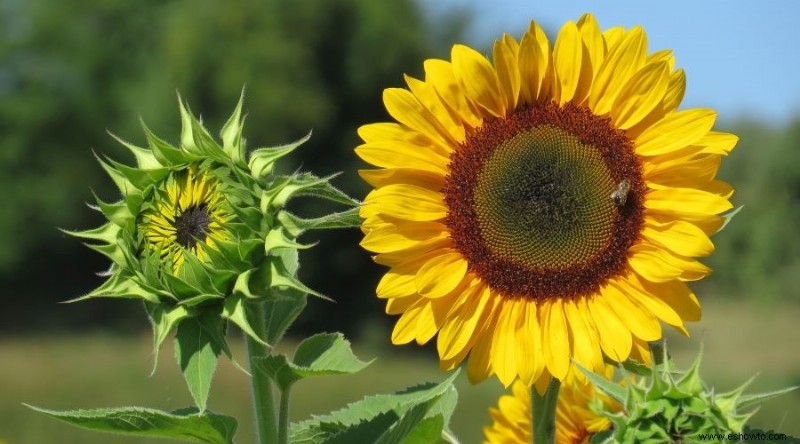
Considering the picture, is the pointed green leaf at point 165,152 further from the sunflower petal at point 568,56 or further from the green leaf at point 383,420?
the sunflower petal at point 568,56

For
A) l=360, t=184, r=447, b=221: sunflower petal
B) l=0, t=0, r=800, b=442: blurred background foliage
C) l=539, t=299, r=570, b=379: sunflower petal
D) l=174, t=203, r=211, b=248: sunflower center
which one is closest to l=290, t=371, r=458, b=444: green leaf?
l=539, t=299, r=570, b=379: sunflower petal

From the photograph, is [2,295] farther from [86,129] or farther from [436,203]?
[436,203]

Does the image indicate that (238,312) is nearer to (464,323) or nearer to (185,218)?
(185,218)

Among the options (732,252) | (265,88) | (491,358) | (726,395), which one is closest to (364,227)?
(491,358)

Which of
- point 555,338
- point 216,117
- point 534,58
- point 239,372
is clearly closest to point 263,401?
point 555,338

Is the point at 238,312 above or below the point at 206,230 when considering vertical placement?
below

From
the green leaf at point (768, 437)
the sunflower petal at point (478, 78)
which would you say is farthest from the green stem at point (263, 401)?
the green leaf at point (768, 437)
